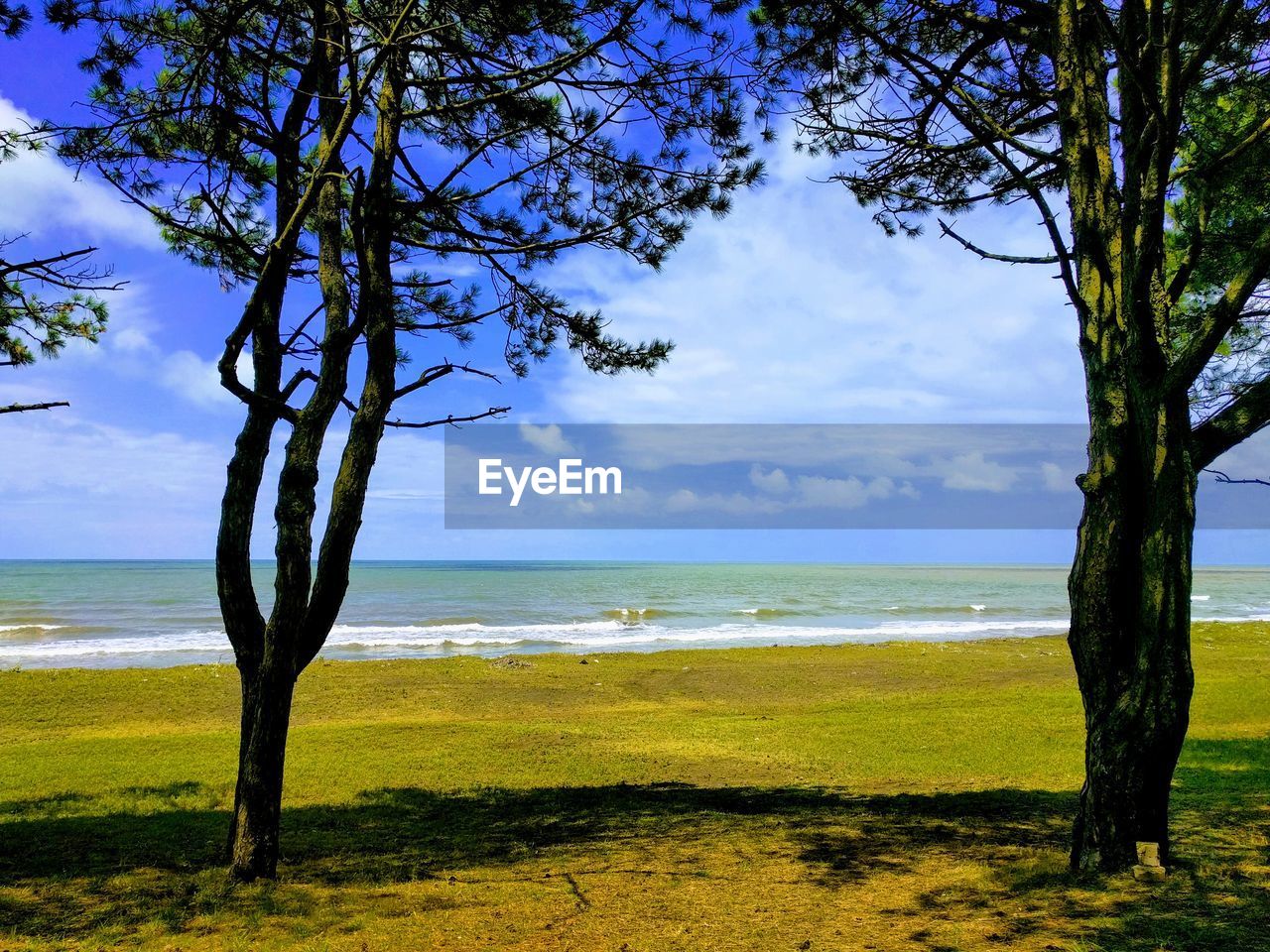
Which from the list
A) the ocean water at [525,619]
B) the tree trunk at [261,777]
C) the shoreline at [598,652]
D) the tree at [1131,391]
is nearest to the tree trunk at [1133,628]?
the tree at [1131,391]

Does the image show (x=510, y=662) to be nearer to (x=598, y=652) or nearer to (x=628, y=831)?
(x=598, y=652)

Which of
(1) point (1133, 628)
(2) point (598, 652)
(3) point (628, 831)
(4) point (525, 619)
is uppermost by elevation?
(1) point (1133, 628)

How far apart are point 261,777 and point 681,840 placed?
2.53m

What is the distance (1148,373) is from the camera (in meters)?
4.42

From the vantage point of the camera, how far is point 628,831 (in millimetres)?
5691

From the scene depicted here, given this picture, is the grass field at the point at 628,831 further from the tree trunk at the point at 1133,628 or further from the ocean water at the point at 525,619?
the ocean water at the point at 525,619

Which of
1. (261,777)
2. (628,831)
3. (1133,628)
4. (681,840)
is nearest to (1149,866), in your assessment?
(1133,628)

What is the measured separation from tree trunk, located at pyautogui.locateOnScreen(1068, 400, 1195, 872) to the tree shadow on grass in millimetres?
334

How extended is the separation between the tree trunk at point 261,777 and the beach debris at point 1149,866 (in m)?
4.32

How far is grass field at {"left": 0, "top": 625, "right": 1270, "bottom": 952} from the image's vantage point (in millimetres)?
3697

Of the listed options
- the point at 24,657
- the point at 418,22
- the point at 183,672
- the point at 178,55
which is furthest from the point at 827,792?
the point at 24,657

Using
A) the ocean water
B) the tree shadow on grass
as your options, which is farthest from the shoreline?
the tree shadow on grass

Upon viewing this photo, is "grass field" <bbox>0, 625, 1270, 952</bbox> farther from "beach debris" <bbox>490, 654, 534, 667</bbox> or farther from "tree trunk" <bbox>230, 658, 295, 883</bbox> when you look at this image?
"beach debris" <bbox>490, 654, 534, 667</bbox>

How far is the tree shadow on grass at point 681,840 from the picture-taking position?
3680mm
